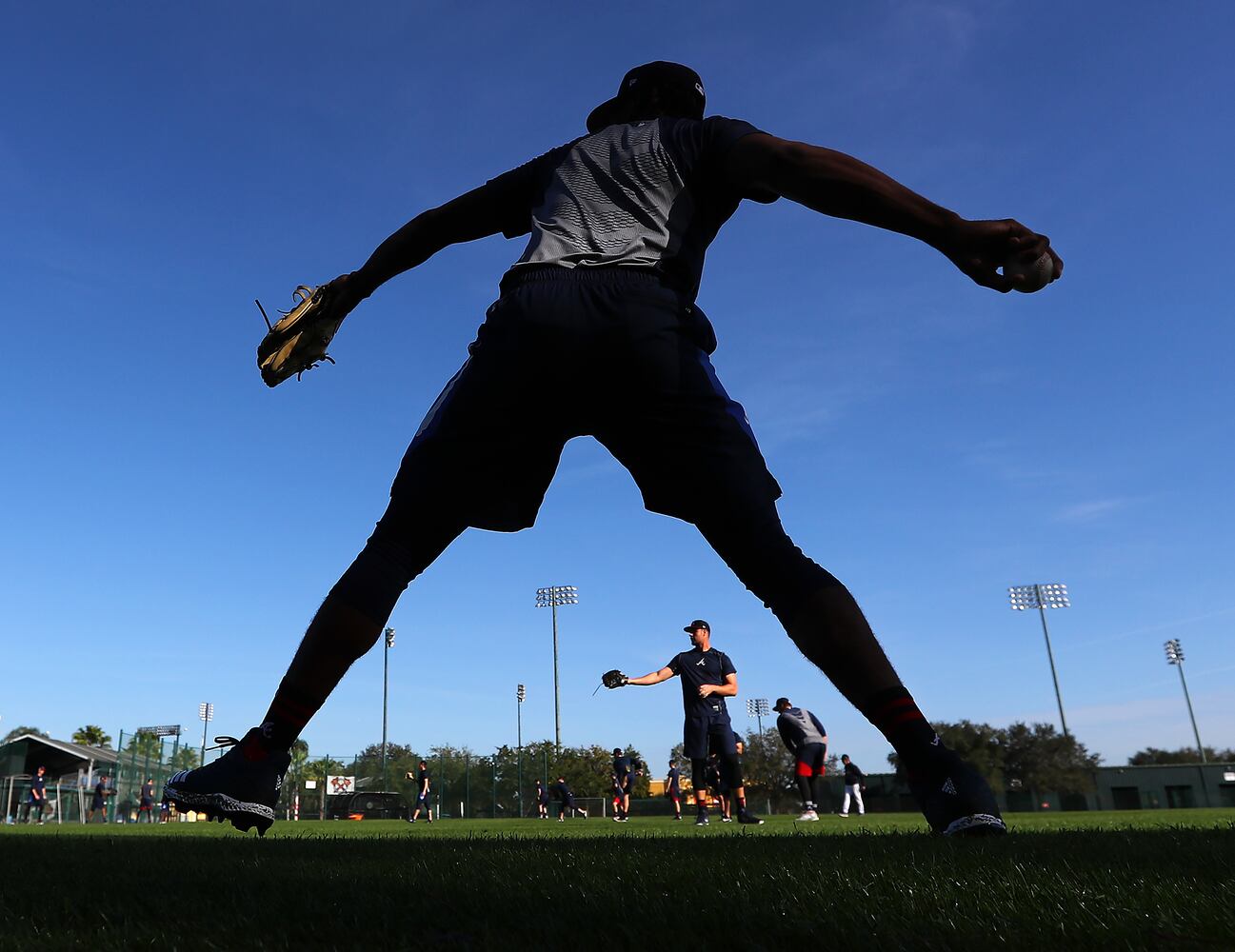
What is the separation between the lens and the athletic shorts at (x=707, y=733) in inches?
420

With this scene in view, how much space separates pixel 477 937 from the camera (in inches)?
51.3

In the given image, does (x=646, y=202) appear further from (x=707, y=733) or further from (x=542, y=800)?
(x=542, y=800)

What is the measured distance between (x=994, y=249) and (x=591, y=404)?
116 cm

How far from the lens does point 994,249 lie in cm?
232

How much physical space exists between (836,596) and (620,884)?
3.96 feet

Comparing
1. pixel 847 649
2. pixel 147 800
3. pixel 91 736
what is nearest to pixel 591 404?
pixel 847 649

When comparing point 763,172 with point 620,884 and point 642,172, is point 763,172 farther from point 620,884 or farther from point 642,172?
point 620,884

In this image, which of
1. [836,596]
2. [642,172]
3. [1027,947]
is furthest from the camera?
[642,172]

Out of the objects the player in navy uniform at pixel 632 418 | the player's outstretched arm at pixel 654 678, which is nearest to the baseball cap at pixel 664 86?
the player in navy uniform at pixel 632 418

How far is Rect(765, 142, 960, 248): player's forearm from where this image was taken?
249 cm

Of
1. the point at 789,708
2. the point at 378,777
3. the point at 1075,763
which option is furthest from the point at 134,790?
the point at 1075,763

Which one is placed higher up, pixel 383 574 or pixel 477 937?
pixel 383 574

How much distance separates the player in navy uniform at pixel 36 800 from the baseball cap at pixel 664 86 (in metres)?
35.9

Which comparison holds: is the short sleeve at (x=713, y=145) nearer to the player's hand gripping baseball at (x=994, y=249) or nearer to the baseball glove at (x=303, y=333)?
the player's hand gripping baseball at (x=994, y=249)
